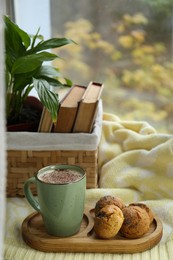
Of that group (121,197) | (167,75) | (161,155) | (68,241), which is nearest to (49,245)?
(68,241)

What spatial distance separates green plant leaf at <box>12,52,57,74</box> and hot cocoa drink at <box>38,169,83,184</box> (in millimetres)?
215

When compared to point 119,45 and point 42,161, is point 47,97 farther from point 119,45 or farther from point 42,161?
point 119,45

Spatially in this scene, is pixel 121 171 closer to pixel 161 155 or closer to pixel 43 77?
pixel 161 155

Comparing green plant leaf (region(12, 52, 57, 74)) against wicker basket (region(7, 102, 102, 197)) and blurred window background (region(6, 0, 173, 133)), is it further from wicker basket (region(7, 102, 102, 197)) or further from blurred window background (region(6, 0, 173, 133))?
blurred window background (region(6, 0, 173, 133))

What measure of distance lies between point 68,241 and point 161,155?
0.31 m

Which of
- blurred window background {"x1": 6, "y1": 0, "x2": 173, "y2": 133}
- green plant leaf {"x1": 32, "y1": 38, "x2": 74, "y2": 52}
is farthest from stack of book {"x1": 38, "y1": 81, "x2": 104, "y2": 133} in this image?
blurred window background {"x1": 6, "y1": 0, "x2": 173, "y2": 133}

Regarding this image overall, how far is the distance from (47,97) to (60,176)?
170 mm

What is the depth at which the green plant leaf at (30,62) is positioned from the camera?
0.94 m

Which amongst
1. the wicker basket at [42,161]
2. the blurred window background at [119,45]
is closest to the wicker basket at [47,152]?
the wicker basket at [42,161]

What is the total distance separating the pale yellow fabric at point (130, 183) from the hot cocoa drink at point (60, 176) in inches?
5.1

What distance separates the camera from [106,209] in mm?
857

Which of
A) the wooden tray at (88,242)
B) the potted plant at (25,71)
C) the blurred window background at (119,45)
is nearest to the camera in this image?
the wooden tray at (88,242)

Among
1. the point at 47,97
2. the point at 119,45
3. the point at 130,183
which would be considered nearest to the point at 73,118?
the point at 47,97

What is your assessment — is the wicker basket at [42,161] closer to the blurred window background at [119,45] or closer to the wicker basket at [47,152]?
the wicker basket at [47,152]
